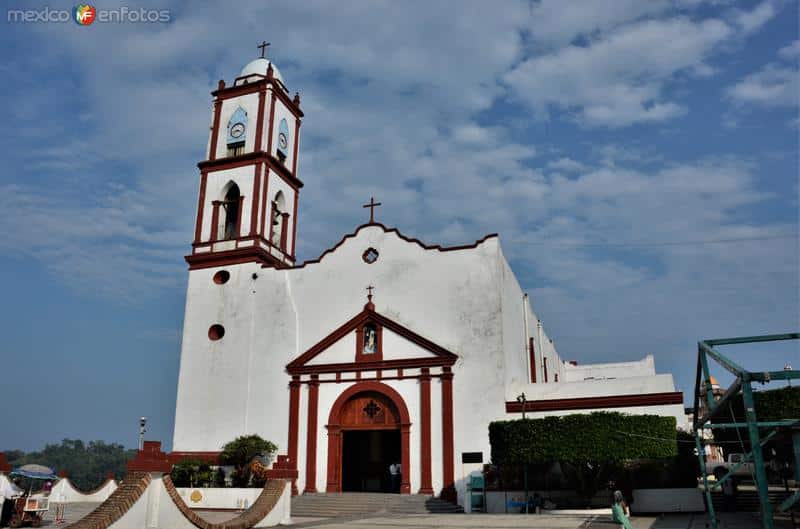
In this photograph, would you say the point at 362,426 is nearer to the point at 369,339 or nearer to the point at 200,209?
the point at 369,339

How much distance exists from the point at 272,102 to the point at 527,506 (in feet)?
65.3

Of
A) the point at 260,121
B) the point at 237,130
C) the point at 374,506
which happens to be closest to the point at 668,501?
the point at 374,506

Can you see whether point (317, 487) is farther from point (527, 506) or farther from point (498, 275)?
point (498, 275)

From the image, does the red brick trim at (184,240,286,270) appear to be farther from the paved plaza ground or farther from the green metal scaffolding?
the green metal scaffolding

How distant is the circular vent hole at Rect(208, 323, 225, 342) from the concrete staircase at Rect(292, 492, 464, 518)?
323 inches

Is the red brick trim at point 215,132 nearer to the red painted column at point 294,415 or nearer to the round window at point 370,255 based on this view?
the round window at point 370,255

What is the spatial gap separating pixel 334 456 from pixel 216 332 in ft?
24.8

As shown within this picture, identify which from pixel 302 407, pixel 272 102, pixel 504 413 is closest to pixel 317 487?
pixel 302 407

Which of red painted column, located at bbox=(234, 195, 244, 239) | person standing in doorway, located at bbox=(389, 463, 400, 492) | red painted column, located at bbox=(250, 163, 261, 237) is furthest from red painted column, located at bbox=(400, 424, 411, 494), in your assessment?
red painted column, located at bbox=(234, 195, 244, 239)

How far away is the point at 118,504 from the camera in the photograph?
12820 mm

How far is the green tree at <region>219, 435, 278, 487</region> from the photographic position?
23875mm

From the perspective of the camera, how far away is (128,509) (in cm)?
1288

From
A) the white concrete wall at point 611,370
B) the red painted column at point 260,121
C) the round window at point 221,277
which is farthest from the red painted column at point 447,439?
the white concrete wall at point 611,370

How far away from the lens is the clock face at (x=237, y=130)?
29.6 metres
